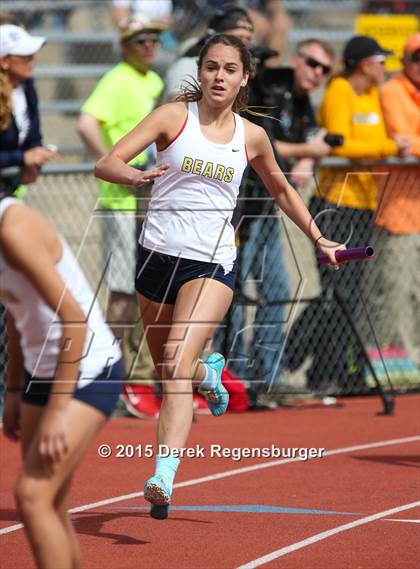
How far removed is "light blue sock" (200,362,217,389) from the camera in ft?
21.8

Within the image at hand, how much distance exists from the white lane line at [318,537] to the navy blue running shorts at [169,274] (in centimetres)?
131

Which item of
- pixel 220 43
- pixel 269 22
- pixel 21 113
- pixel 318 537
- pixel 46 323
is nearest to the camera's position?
pixel 46 323

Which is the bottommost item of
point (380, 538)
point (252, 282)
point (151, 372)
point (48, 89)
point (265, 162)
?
point (48, 89)

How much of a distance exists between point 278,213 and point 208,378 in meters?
3.51

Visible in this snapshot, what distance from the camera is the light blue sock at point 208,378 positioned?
6.64m

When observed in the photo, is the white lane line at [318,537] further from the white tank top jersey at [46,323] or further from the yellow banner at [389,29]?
the yellow banner at [389,29]

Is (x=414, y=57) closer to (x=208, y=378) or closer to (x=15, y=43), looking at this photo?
(x=15, y=43)

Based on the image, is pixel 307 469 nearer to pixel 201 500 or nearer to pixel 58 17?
pixel 201 500

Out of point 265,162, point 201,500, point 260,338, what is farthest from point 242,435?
point 265,162

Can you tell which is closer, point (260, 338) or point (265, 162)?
point (265, 162)

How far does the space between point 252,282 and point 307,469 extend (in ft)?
8.44

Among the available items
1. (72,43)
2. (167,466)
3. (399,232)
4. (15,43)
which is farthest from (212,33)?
(72,43)

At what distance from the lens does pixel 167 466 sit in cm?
597

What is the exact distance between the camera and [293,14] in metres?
16.6
